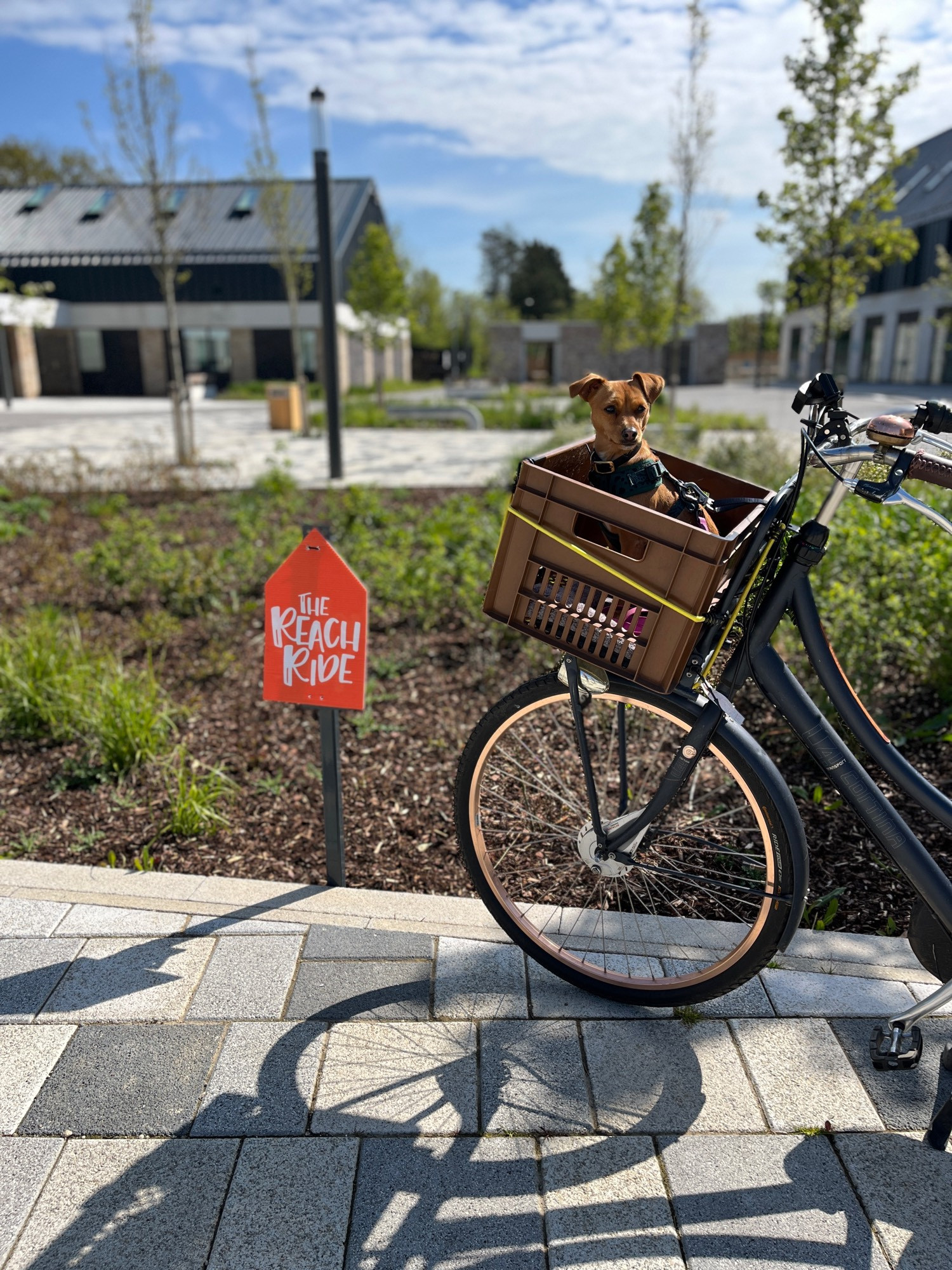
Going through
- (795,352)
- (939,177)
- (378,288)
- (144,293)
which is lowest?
(795,352)

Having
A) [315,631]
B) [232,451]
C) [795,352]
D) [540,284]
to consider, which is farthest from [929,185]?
[315,631]

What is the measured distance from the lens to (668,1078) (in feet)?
7.11

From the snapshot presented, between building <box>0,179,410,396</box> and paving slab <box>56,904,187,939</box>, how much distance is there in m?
34.8

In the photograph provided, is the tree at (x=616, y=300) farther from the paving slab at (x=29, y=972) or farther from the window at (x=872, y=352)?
the window at (x=872, y=352)

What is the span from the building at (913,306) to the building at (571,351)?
6079mm

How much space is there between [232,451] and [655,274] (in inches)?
427

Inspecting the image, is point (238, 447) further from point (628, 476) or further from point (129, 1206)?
point (129, 1206)

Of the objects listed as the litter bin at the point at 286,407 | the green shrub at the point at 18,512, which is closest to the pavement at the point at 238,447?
the litter bin at the point at 286,407

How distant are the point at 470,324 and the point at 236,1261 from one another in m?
64.5

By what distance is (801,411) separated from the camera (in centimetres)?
224

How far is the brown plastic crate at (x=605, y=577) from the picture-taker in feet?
6.36

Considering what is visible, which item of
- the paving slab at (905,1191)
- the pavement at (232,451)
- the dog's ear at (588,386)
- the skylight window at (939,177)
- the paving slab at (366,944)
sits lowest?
the paving slab at (905,1191)

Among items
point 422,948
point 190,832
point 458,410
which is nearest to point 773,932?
point 422,948

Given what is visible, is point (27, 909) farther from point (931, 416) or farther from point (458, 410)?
point (458, 410)
